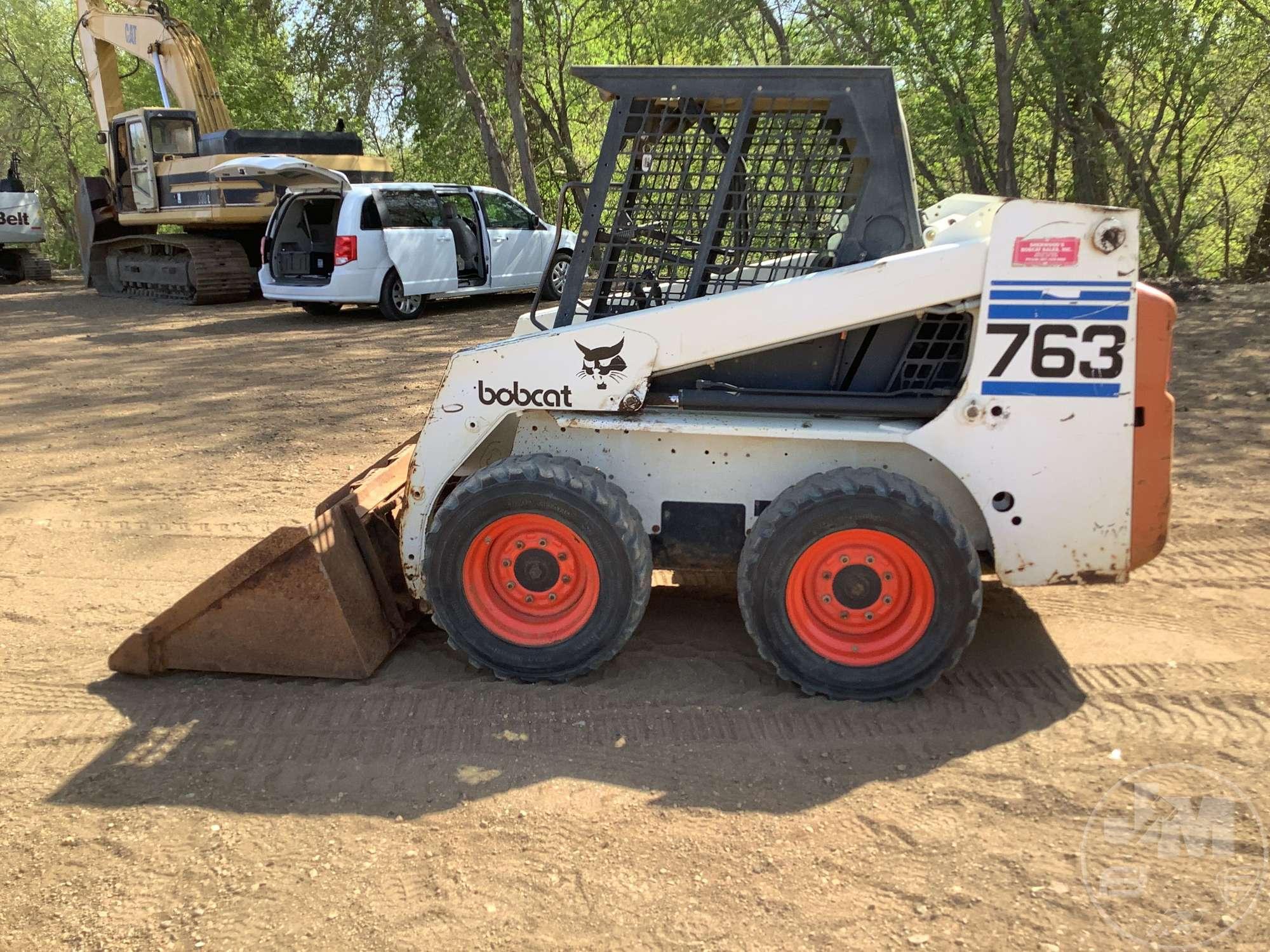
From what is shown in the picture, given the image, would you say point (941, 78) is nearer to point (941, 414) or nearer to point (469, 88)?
point (469, 88)

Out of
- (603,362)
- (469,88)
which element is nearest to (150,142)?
(469,88)

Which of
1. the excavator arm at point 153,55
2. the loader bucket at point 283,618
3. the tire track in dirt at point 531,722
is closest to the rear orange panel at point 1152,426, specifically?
the tire track in dirt at point 531,722

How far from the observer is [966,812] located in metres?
3.14

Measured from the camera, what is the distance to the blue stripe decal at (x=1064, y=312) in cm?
358

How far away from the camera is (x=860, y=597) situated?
12.4 ft

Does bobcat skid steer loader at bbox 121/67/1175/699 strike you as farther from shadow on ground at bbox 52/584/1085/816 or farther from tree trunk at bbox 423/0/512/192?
tree trunk at bbox 423/0/512/192

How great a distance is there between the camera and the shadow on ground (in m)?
3.35

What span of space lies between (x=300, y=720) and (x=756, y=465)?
192cm

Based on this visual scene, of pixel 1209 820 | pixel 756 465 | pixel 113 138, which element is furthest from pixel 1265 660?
pixel 113 138

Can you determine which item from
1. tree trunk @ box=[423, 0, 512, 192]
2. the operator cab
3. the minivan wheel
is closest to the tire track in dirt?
the minivan wheel

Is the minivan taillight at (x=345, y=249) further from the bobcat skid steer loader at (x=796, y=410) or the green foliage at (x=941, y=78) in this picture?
the bobcat skid steer loader at (x=796, y=410)

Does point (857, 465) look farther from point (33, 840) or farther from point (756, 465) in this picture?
point (33, 840)

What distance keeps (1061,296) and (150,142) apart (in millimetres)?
17032

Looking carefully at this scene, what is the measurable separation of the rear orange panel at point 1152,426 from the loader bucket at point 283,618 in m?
2.91
